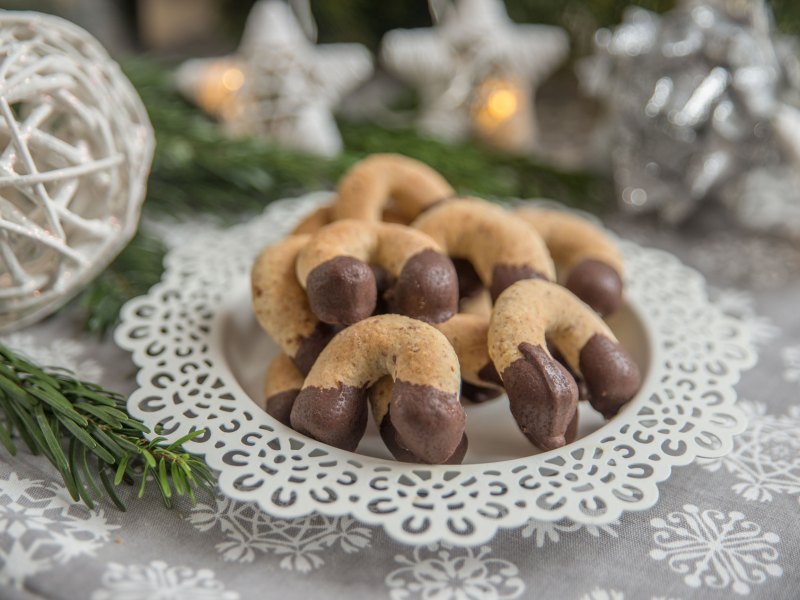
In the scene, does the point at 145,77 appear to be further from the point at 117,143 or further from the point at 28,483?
the point at 28,483

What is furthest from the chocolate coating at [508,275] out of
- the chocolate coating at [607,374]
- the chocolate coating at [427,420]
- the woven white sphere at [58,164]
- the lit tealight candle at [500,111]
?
the lit tealight candle at [500,111]

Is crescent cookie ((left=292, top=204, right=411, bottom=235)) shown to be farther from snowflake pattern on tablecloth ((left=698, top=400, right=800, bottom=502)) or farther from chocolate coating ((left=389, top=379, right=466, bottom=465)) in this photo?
snowflake pattern on tablecloth ((left=698, top=400, right=800, bottom=502))

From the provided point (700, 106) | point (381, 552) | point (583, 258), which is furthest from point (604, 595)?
point (700, 106)

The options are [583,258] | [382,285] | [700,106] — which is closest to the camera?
[382,285]

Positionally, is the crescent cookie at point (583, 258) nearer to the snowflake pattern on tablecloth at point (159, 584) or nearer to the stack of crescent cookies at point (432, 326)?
the stack of crescent cookies at point (432, 326)

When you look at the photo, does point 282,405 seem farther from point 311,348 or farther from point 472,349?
point 472,349

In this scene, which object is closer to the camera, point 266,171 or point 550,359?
point 550,359
